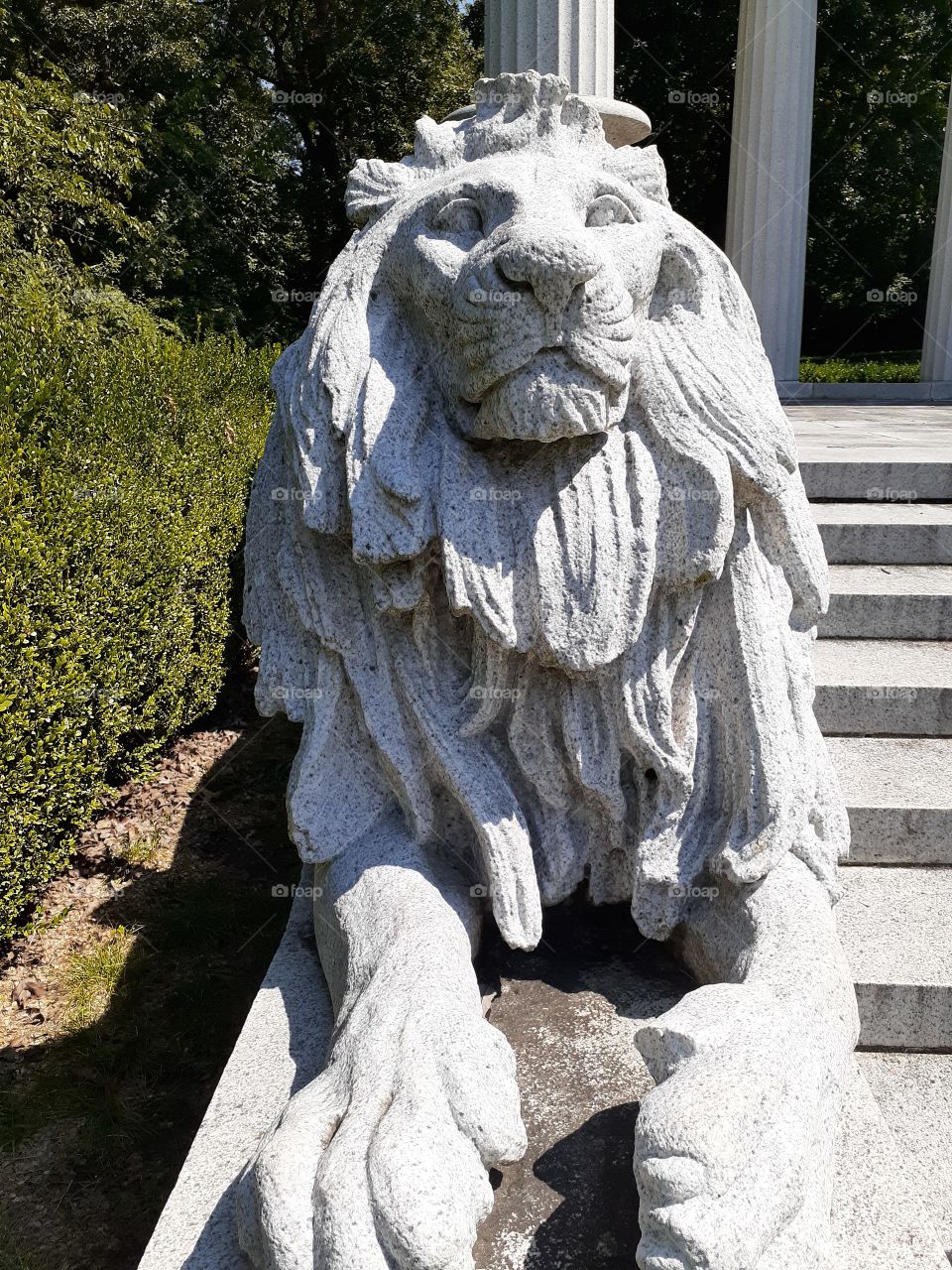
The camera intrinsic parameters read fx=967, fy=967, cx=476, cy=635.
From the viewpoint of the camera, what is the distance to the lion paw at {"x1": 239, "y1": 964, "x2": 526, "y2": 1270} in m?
1.20

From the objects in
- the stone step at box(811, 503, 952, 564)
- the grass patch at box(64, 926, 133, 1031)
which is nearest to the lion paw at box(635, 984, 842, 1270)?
the grass patch at box(64, 926, 133, 1031)

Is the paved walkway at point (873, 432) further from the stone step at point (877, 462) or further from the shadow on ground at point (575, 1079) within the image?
the shadow on ground at point (575, 1079)

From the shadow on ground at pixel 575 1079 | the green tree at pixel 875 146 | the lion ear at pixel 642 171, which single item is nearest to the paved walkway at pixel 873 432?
the lion ear at pixel 642 171

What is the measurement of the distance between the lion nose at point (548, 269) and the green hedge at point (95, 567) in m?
2.14

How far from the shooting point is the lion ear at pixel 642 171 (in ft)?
6.77

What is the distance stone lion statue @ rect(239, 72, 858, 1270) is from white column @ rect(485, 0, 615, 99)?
12.7 ft

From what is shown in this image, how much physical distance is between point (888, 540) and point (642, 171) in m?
2.22

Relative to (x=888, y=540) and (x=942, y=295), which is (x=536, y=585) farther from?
(x=942, y=295)

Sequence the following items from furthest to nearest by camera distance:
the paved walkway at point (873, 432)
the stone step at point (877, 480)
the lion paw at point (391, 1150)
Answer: the paved walkway at point (873, 432), the stone step at point (877, 480), the lion paw at point (391, 1150)

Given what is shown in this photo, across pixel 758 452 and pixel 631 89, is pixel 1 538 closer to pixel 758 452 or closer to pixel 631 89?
pixel 758 452

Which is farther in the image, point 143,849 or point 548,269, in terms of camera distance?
point 143,849

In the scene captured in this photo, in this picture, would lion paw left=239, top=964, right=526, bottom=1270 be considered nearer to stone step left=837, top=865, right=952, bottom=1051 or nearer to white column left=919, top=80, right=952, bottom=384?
stone step left=837, top=865, right=952, bottom=1051

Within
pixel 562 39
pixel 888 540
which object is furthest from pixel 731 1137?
pixel 562 39

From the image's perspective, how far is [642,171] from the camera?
2.08 m
